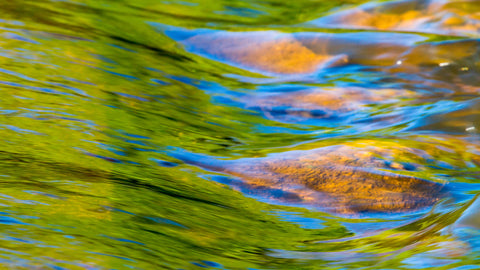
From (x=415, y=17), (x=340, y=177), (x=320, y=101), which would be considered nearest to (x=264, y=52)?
(x=320, y=101)

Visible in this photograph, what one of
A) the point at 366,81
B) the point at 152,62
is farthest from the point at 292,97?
the point at 152,62

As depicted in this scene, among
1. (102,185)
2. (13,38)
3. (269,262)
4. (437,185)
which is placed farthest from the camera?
(13,38)

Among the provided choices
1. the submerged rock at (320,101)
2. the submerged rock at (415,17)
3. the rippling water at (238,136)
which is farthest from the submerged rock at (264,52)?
the submerged rock at (415,17)

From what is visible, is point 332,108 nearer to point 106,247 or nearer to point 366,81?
point 366,81

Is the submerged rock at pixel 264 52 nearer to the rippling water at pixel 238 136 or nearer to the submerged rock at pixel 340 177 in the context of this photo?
the rippling water at pixel 238 136

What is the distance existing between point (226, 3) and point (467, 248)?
5.61 meters

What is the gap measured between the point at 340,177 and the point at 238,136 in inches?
40.6

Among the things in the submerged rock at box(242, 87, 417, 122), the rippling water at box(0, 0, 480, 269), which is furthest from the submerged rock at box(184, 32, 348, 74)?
the submerged rock at box(242, 87, 417, 122)

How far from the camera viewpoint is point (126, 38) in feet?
18.0

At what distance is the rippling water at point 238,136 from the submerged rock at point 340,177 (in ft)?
0.03

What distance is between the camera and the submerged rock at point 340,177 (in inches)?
123

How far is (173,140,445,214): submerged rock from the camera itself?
3.12 metres

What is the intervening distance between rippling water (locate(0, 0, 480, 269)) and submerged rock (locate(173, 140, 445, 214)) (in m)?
0.01

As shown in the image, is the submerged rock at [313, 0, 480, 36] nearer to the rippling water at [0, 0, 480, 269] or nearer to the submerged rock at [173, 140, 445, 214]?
the rippling water at [0, 0, 480, 269]
